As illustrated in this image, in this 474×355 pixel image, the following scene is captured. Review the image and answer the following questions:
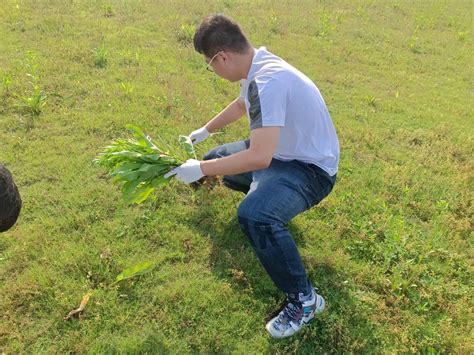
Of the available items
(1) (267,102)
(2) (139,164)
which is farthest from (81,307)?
(1) (267,102)

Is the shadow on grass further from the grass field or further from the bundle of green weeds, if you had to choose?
the bundle of green weeds

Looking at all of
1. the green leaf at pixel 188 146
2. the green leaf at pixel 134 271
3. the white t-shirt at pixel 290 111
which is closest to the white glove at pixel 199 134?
the green leaf at pixel 188 146

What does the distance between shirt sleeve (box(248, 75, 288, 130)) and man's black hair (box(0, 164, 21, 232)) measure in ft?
4.74

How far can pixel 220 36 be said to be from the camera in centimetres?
265

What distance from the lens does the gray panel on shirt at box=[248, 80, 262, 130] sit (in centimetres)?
259

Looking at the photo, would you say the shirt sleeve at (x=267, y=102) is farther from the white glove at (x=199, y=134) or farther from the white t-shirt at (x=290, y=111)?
the white glove at (x=199, y=134)

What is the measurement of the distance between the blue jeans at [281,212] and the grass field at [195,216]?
1.09 ft

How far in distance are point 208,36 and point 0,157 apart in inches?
101

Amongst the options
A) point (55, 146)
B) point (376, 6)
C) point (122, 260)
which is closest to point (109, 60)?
Result: point (55, 146)

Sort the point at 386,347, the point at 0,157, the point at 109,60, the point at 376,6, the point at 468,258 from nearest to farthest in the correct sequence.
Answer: the point at 386,347 < the point at 468,258 < the point at 0,157 < the point at 109,60 < the point at 376,6

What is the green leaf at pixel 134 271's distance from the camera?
2914 mm

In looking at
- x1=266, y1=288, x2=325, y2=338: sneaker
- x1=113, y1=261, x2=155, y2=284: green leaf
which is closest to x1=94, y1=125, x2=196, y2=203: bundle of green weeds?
x1=113, y1=261, x2=155, y2=284: green leaf

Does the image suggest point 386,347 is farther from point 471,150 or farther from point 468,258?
point 471,150

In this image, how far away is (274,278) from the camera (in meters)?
2.82
